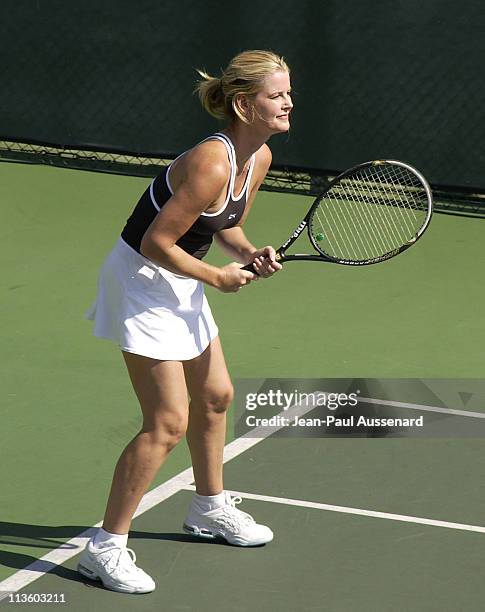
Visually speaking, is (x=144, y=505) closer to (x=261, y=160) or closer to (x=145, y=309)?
(x=145, y=309)

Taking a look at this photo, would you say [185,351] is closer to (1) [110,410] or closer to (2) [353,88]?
(1) [110,410]

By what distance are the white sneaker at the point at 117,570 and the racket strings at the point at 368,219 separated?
2.99 meters

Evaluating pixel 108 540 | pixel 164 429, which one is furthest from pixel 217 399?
pixel 108 540

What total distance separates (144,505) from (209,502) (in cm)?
44

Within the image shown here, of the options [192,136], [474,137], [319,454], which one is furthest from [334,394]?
[192,136]

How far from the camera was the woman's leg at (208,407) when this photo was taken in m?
4.78

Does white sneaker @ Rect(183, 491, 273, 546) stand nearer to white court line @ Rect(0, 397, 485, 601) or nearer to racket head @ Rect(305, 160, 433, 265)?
white court line @ Rect(0, 397, 485, 601)

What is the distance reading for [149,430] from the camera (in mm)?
4551

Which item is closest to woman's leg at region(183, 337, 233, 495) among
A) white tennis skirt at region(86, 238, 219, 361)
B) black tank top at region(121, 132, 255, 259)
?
white tennis skirt at region(86, 238, 219, 361)

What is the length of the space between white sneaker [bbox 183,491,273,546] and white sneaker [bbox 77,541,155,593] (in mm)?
429

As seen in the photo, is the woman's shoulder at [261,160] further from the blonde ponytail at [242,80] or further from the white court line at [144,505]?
the white court line at [144,505]

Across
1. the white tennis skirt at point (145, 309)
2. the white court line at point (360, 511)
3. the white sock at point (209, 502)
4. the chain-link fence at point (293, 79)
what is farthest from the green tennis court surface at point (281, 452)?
the chain-link fence at point (293, 79)

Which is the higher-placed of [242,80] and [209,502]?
[242,80]

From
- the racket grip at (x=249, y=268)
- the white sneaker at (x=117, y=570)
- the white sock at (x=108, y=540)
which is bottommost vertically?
the white sneaker at (x=117, y=570)
